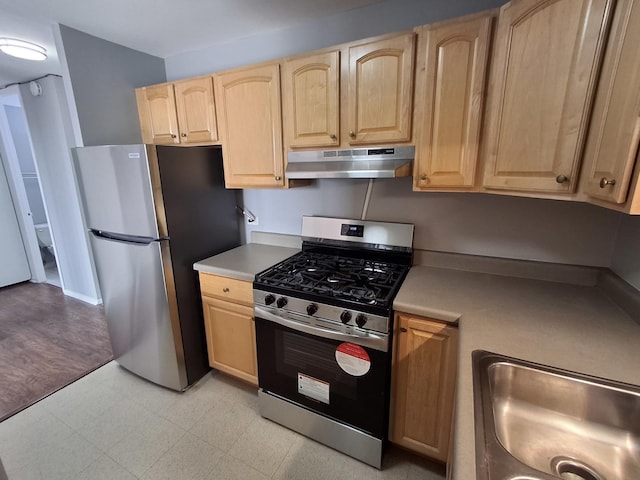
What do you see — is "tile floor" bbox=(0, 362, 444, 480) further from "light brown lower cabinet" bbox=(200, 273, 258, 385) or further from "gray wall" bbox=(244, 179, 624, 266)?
"gray wall" bbox=(244, 179, 624, 266)

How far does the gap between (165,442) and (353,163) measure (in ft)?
6.33

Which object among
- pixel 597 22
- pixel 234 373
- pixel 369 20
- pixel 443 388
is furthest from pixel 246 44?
pixel 443 388

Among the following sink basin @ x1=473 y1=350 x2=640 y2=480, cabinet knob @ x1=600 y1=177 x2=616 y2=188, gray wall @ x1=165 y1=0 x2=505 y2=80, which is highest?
gray wall @ x1=165 y1=0 x2=505 y2=80

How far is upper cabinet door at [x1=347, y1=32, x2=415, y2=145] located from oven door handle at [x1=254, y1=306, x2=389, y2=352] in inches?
38.6

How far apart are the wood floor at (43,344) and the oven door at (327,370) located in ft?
5.69

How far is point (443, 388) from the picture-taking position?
4.51 feet

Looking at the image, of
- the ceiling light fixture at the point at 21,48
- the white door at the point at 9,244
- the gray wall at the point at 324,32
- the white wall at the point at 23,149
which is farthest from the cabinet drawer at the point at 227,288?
the white wall at the point at 23,149

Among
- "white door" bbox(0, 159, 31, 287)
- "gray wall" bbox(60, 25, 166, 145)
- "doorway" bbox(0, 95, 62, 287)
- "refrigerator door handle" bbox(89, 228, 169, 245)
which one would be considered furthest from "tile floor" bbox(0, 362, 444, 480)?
"white door" bbox(0, 159, 31, 287)

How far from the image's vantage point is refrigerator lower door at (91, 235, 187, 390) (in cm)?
→ 191

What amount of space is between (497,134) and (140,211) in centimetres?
195

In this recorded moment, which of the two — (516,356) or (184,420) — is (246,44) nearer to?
(516,356)

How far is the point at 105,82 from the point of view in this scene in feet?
7.13

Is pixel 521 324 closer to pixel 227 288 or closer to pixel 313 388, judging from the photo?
pixel 313 388

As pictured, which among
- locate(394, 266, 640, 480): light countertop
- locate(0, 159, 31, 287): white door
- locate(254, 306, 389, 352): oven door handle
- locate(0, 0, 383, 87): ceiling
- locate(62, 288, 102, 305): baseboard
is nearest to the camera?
locate(394, 266, 640, 480): light countertop
